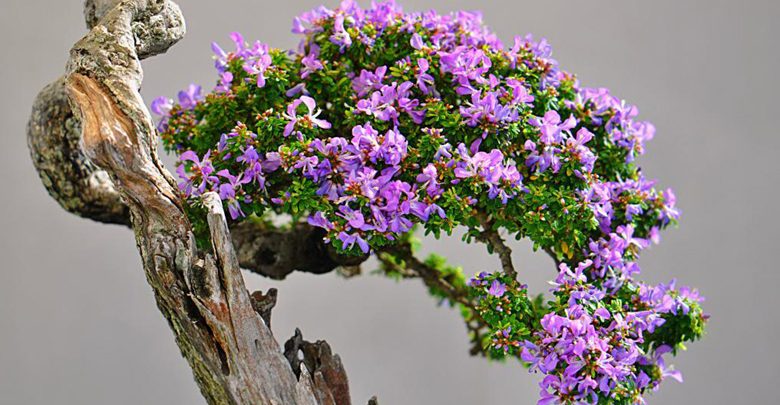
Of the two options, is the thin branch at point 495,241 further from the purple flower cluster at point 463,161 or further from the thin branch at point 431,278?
the thin branch at point 431,278

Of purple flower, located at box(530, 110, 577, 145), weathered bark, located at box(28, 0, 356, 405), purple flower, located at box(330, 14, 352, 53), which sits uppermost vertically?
purple flower, located at box(330, 14, 352, 53)

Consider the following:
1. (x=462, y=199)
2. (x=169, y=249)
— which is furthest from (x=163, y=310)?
(x=462, y=199)

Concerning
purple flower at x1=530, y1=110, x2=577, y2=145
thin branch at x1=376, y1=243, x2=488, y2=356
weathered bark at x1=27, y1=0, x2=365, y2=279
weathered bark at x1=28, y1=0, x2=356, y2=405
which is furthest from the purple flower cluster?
thin branch at x1=376, y1=243, x2=488, y2=356

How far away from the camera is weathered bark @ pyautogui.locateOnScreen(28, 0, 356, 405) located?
183 cm

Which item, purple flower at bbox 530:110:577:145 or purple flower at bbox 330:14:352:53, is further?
purple flower at bbox 330:14:352:53

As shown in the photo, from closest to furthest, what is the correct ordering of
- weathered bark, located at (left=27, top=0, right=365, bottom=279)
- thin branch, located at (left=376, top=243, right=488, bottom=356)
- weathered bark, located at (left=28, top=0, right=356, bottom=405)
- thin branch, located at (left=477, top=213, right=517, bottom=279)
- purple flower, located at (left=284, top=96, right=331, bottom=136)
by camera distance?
weathered bark, located at (left=28, top=0, right=356, bottom=405) → purple flower, located at (left=284, top=96, right=331, bottom=136) → thin branch, located at (left=477, top=213, right=517, bottom=279) → weathered bark, located at (left=27, top=0, right=365, bottom=279) → thin branch, located at (left=376, top=243, right=488, bottom=356)

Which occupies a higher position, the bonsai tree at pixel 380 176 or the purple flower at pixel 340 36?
the purple flower at pixel 340 36

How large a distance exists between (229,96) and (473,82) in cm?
52

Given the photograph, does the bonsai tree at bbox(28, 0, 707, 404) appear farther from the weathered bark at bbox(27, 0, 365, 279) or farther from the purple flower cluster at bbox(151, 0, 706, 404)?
the weathered bark at bbox(27, 0, 365, 279)

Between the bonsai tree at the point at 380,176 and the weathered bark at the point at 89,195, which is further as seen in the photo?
the weathered bark at the point at 89,195

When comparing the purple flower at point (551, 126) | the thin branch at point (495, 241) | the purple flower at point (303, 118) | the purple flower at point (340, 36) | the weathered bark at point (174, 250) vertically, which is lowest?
the weathered bark at point (174, 250)

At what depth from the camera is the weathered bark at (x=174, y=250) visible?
6.00ft

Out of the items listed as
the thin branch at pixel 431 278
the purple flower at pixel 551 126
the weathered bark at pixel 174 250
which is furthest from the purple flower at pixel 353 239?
the thin branch at pixel 431 278

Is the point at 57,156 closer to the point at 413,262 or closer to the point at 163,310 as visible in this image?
the point at 163,310
